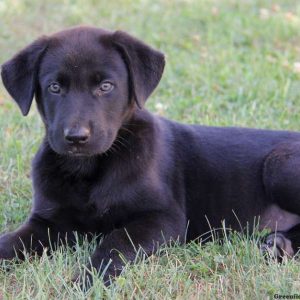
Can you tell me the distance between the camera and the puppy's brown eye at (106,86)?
148 inches

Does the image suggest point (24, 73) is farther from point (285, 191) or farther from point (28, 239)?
point (285, 191)

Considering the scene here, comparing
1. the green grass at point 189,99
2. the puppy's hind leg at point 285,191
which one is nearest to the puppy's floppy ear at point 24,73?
the green grass at point 189,99

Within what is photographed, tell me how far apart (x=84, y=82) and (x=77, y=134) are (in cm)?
30

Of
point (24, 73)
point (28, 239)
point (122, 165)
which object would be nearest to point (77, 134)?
point (122, 165)

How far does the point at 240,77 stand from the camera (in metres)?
6.79

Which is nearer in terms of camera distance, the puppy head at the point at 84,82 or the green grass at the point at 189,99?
the green grass at the point at 189,99

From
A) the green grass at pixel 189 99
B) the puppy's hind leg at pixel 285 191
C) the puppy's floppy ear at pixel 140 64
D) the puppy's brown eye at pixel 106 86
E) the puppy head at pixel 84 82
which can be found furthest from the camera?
the puppy's hind leg at pixel 285 191

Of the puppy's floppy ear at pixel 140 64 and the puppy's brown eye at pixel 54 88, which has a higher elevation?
the puppy's floppy ear at pixel 140 64

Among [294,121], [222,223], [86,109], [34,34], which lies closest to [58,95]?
[86,109]

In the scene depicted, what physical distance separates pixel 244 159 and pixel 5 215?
1.44 metres

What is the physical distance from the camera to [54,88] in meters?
3.79

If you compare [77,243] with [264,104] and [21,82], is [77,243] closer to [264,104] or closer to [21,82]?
[21,82]

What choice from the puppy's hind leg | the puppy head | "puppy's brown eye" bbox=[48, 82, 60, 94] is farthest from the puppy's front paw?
"puppy's brown eye" bbox=[48, 82, 60, 94]

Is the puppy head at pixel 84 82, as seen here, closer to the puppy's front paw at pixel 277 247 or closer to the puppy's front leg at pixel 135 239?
the puppy's front leg at pixel 135 239
